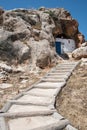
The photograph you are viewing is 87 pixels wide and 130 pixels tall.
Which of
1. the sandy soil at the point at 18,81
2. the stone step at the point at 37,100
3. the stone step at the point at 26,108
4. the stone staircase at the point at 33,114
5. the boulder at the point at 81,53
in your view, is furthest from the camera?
the boulder at the point at 81,53

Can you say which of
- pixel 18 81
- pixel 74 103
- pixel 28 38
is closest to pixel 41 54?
pixel 28 38

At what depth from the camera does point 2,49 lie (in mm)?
13477

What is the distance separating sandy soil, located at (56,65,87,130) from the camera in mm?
5621

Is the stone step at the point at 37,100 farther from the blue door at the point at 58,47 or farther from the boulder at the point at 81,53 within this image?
the blue door at the point at 58,47

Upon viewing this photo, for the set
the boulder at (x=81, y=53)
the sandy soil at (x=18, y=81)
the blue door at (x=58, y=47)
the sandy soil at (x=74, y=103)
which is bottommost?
the sandy soil at (x=74, y=103)

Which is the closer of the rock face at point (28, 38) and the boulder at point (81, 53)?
the rock face at point (28, 38)

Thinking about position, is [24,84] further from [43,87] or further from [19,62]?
[19,62]

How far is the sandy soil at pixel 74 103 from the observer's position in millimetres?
5621

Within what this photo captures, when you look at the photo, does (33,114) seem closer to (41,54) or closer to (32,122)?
(32,122)

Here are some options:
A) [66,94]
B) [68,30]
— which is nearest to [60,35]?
[68,30]

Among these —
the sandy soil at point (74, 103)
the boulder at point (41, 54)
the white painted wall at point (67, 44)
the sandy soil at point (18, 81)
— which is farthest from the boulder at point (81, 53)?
the sandy soil at point (74, 103)

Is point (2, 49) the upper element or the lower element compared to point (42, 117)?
upper

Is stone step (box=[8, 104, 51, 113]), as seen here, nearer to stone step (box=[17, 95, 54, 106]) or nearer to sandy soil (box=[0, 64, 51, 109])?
stone step (box=[17, 95, 54, 106])

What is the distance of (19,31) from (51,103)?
990 centimetres
